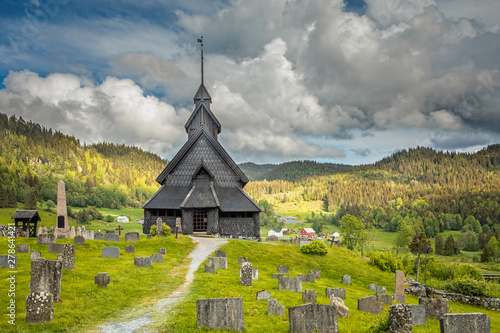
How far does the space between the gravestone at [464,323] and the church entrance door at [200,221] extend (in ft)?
118

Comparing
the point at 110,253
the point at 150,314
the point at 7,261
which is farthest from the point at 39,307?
the point at 110,253

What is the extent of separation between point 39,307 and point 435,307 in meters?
16.8

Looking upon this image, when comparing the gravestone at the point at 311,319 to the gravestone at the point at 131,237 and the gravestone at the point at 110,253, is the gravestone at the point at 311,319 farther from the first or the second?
the gravestone at the point at 131,237

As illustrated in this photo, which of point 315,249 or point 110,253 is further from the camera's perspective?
point 315,249

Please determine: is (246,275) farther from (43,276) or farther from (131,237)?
(131,237)

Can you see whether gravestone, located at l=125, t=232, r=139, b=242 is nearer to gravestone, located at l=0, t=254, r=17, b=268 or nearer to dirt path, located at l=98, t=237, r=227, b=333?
dirt path, located at l=98, t=237, r=227, b=333

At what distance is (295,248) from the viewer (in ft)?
133

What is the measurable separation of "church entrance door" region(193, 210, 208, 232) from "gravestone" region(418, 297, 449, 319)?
30594 millimetres

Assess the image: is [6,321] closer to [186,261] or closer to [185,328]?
[185,328]

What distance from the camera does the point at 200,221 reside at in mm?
44438

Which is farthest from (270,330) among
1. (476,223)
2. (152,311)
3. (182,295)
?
(476,223)

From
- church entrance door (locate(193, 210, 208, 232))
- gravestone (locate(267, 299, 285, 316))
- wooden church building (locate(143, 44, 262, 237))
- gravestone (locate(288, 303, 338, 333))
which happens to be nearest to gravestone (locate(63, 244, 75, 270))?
gravestone (locate(267, 299, 285, 316))

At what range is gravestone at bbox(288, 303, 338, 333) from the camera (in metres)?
11.9

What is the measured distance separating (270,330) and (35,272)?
29.4 feet
